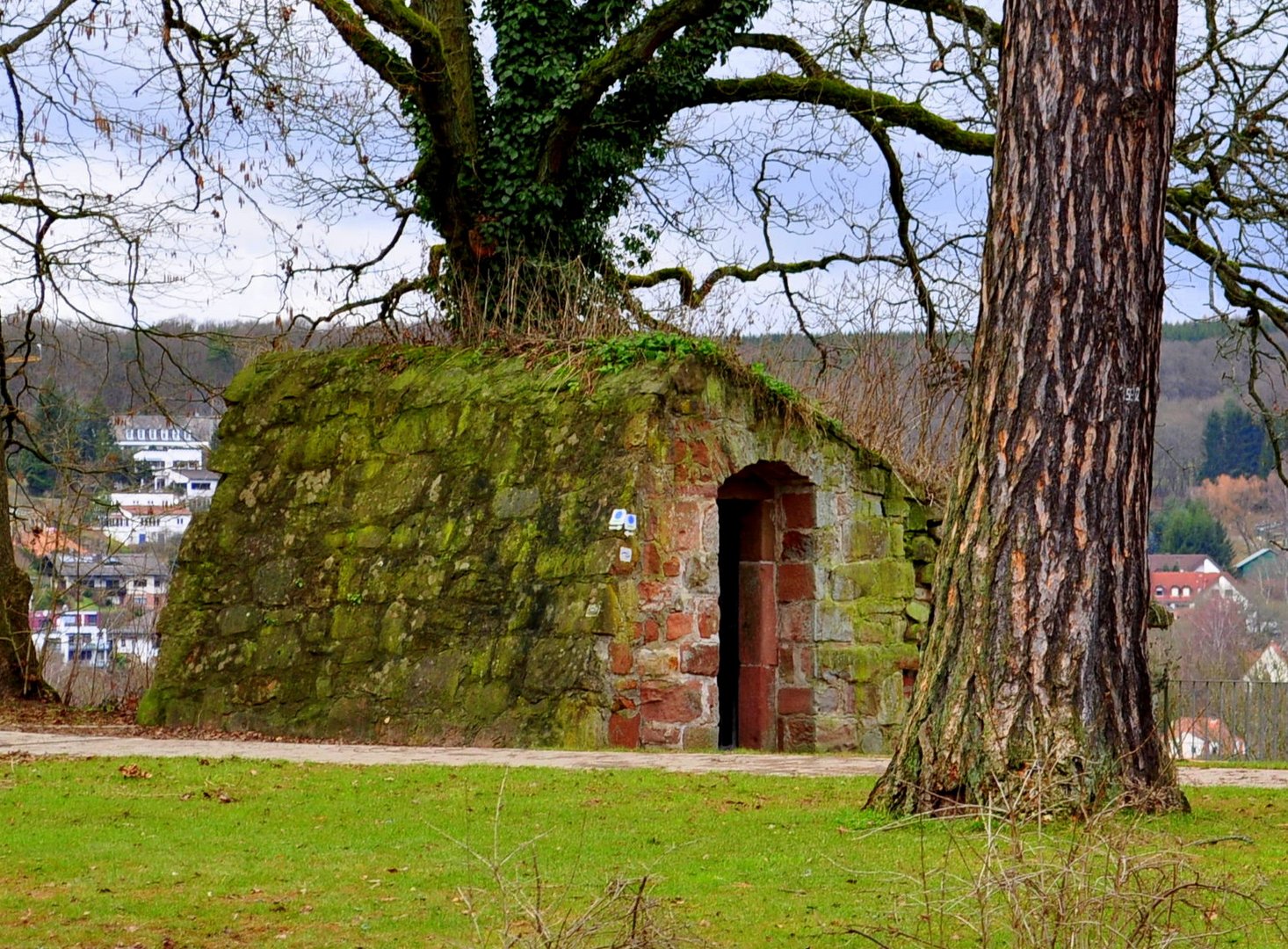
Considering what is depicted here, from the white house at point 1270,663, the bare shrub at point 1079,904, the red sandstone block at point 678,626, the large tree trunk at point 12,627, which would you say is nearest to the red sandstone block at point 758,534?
the red sandstone block at point 678,626

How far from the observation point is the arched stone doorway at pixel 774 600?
42.8ft

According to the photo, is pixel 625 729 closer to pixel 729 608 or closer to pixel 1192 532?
pixel 729 608

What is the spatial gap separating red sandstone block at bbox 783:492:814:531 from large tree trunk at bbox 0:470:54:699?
726 cm

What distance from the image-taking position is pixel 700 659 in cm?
1154

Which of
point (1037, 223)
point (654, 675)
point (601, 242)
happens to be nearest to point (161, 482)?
point (601, 242)

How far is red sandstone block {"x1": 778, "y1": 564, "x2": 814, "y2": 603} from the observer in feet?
42.8

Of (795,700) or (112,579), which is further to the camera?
(112,579)

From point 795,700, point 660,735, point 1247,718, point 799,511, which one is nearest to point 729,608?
point 795,700

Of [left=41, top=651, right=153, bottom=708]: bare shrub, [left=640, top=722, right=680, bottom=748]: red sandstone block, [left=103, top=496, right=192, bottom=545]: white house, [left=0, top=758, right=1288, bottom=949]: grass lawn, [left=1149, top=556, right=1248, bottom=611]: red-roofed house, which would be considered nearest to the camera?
[left=0, top=758, right=1288, bottom=949]: grass lawn

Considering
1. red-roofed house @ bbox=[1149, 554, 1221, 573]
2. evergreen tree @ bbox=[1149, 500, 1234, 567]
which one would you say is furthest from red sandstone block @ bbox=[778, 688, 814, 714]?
red-roofed house @ bbox=[1149, 554, 1221, 573]

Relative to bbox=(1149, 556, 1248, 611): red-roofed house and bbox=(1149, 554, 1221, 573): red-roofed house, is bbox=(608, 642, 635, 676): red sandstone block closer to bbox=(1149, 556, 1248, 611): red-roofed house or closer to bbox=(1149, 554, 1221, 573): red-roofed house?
bbox=(1149, 556, 1248, 611): red-roofed house

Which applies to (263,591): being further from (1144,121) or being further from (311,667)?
(1144,121)

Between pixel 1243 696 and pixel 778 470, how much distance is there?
10.5 m

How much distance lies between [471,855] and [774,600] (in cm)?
726
